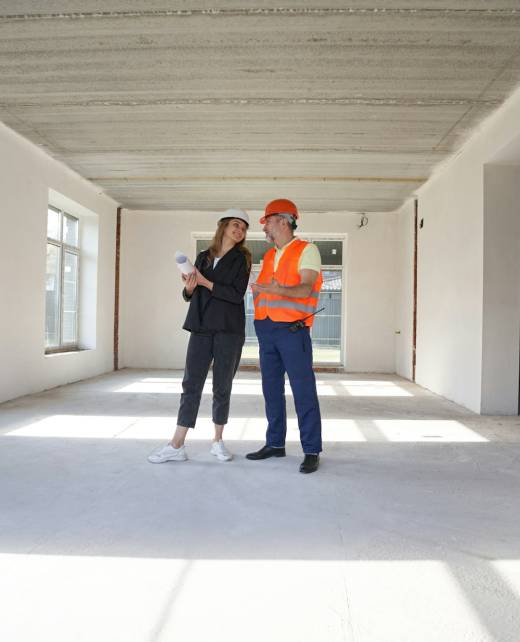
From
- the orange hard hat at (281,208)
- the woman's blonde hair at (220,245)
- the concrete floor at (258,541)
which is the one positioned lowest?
the concrete floor at (258,541)

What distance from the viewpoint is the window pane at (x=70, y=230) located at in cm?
772

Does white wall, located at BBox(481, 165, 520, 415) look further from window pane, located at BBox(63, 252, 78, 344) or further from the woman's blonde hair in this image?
window pane, located at BBox(63, 252, 78, 344)

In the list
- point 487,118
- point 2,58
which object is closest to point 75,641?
point 2,58

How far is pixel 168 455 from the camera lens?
3.09 m

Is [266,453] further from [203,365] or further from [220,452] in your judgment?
[203,365]

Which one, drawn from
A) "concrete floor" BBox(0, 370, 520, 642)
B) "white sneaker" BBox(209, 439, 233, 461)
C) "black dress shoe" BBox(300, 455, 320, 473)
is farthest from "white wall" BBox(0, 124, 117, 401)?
"black dress shoe" BBox(300, 455, 320, 473)

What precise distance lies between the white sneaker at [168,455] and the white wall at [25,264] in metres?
3.01

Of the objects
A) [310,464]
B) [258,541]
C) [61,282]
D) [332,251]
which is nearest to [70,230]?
[61,282]

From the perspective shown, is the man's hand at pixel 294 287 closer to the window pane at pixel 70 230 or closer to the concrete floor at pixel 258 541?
the concrete floor at pixel 258 541

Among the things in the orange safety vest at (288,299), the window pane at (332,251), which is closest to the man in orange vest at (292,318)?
the orange safety vest at (288,299)

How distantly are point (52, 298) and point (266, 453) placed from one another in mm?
5015

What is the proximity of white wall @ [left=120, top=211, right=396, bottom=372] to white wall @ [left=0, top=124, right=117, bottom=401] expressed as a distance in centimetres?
216

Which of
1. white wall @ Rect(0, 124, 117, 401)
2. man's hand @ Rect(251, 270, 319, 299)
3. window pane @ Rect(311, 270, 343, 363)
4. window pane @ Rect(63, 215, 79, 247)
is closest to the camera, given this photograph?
man's hand @ Rect(251, 270, 319, 299)

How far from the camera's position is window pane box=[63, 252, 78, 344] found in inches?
306
